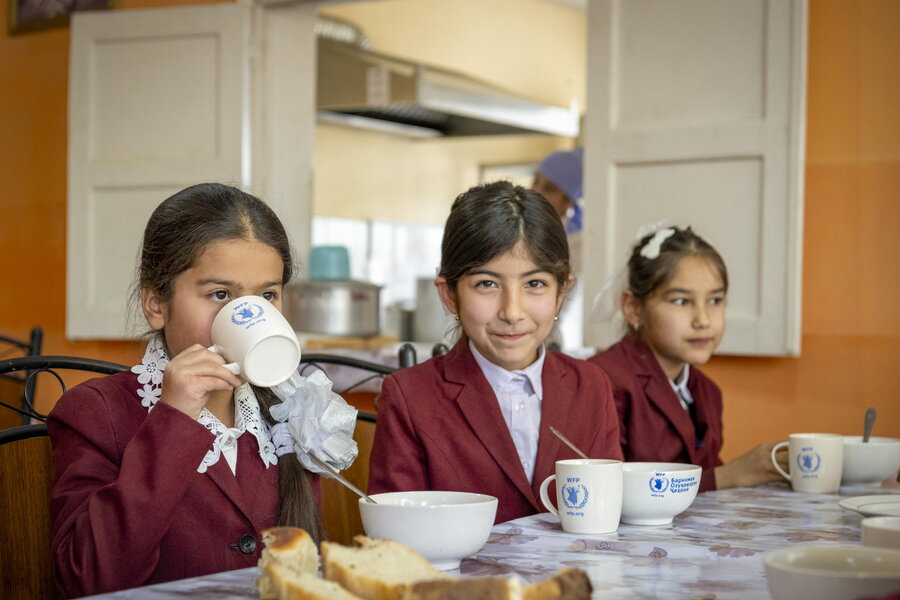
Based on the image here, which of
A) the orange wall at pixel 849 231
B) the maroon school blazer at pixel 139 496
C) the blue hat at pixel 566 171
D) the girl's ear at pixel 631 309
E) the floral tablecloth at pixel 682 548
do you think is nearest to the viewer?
the floral tablecloth at pixel 682 548

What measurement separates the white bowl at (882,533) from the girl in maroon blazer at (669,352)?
116 centimetres

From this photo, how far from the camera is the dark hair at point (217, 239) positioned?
1386 millimetres

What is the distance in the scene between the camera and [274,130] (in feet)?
13.6

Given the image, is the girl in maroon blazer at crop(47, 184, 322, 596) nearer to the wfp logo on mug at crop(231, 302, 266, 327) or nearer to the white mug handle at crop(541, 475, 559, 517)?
the wfp logo on mug at crop(231, 302, 266, 327)

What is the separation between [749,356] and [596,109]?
931 millimetres

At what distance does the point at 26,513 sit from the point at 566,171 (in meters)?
3.40

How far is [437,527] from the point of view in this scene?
3.13ft

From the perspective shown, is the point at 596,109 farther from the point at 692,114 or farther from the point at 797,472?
the point at 797,472

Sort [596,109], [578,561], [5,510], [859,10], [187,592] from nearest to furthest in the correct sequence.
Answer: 1. [187,592]
2. [578,561]
3. [5,510]
4. [859,10]
5. [596,109]

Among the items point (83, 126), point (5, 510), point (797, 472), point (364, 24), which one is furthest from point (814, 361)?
point (364, 24)

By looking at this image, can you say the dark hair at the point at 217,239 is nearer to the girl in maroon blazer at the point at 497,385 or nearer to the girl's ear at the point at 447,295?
the girl in maroon blazer at the point at 497,385

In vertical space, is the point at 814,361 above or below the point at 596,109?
below

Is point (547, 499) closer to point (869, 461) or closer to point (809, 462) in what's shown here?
point (809, 462)

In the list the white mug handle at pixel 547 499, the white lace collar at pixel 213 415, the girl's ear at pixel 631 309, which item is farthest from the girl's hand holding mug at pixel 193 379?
the girl's ear at pixel 631 309
